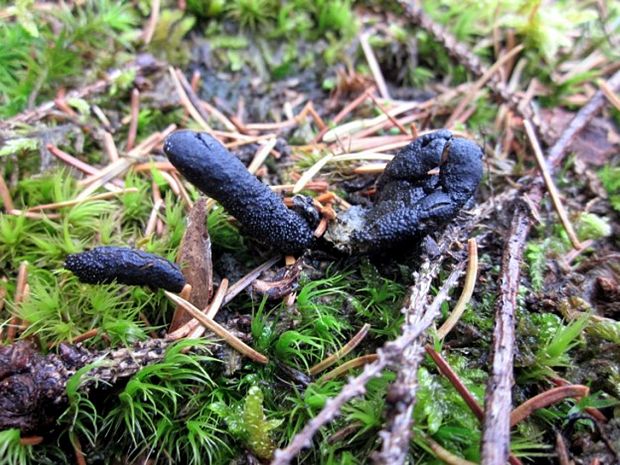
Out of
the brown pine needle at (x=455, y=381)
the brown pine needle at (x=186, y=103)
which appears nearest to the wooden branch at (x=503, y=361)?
the brown pine needle at (x=455, y=381)

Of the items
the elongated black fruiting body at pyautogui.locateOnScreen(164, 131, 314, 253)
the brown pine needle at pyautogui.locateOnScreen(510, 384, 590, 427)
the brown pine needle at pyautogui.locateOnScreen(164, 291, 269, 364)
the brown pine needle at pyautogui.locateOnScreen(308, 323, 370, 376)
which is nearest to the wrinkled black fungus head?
the elongated black fruiting body at pyautogui.locateOnScreen(164, 131, 314, 253)

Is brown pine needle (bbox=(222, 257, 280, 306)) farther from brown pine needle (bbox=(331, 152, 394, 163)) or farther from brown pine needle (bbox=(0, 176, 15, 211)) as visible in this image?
brown pine needle (bbox=(0, 176, 15, 211))

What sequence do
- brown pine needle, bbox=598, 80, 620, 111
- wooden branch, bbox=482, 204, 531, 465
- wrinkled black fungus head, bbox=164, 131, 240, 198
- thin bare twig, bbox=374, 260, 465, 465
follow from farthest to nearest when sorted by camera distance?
brown pine needle, bbox=598, 80, 620, 111 < wrinkled black fungus head, bbox=164, 131, 240, 198 < wooden branch, bbox=482, 204, 531, 465 < thin bare twig, bbox=374, 260, 465, 465

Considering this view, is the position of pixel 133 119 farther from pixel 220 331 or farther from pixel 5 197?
pixel 220 331

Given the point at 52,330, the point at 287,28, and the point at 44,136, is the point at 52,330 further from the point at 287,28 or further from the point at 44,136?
the point at 287,28

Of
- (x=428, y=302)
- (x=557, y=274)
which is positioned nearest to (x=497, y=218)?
(x=557, y=274)
